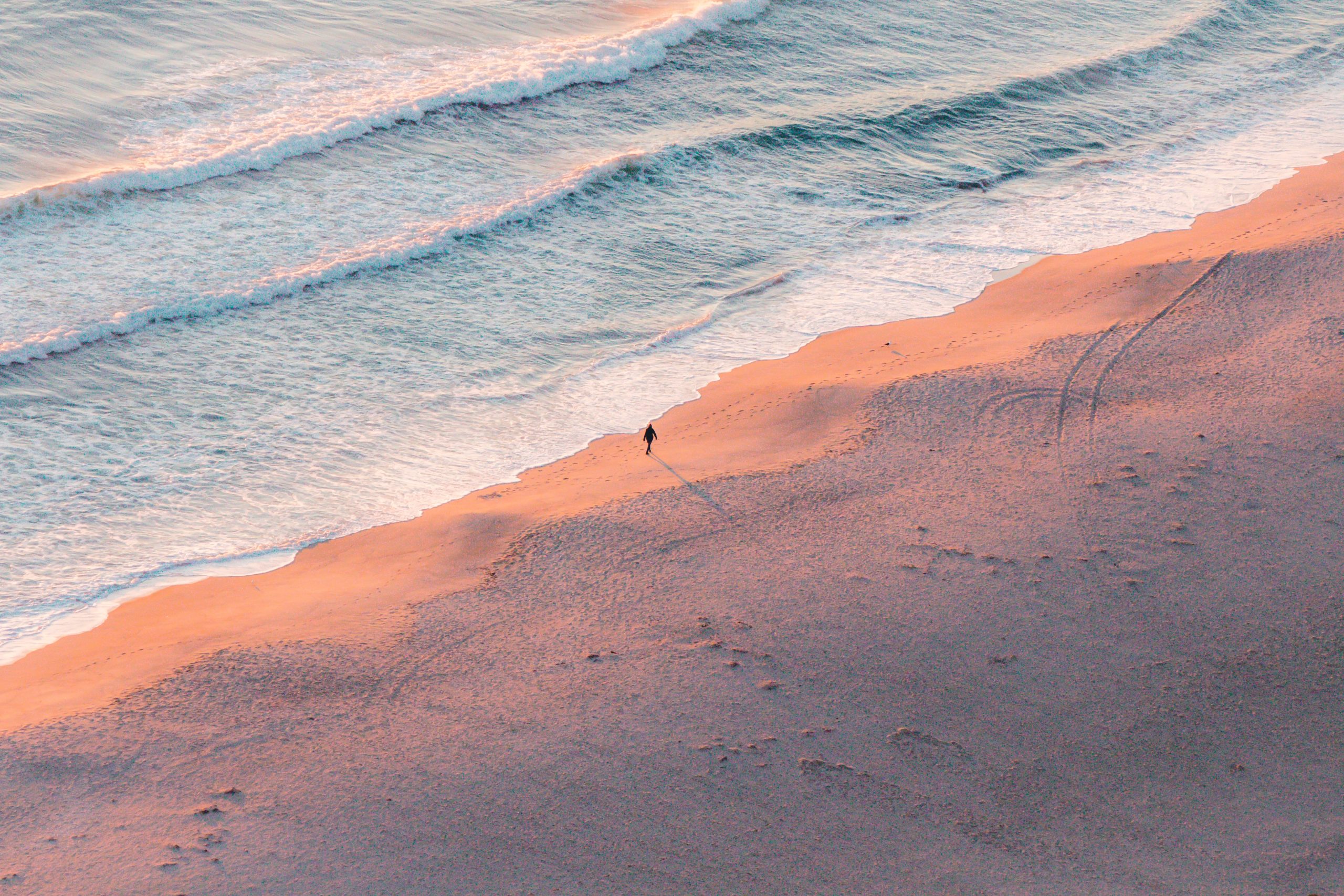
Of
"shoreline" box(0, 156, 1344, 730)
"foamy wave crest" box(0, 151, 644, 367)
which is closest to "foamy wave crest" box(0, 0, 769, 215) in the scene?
"foamy wave crest" box(0, 151, 644, 367)

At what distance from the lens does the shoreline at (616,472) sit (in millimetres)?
6918

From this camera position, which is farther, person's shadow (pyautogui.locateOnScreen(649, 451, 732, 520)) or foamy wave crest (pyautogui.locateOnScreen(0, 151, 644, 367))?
foamy wave crest (pyautogui.locateOnScreen(0, 151, 644, 367))

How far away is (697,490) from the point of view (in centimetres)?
827

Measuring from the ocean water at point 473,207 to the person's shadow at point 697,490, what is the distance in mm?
1183

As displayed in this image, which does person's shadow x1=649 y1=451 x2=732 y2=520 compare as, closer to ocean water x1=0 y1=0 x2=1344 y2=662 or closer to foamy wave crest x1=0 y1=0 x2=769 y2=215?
ocean water x1=0 y1=0 x2=1344 y2=662

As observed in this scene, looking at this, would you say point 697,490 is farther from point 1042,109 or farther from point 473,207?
point 1042,109

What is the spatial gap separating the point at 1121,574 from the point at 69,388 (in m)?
9.74

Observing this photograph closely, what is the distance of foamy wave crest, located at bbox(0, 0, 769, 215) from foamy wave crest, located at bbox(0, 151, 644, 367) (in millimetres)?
2966

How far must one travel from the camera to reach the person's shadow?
26.1 feet

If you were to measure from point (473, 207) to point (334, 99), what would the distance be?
4335 millimetres

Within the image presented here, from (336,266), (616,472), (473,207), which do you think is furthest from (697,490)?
(473,207)

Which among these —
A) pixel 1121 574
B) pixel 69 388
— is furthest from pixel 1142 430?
pixel 69 388

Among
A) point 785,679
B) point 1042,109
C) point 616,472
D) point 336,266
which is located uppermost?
point 1042,109

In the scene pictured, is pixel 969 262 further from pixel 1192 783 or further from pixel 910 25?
pixel 910 25
